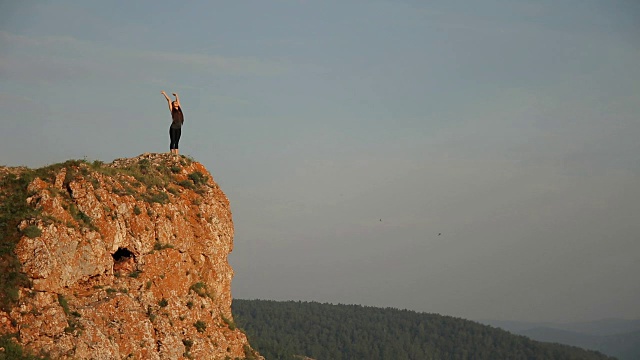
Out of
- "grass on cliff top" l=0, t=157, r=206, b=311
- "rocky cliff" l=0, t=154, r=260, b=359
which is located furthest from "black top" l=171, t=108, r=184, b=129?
"grass on cliff top" l=0, t=157, r=206, b=311

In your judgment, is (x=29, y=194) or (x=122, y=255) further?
(x=122, y=255)

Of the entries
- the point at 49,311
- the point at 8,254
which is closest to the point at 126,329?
the point at 49,311

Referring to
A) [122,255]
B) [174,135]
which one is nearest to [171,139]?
[174,135]

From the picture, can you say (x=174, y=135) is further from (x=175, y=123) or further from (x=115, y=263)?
(x=115, y=263)

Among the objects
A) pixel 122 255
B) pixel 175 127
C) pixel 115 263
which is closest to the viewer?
pixel 115 263

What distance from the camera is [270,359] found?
540ft

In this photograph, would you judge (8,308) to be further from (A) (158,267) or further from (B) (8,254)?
(A) (158,267)

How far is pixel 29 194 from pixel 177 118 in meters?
10.9

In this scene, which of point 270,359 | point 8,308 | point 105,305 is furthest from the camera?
point 270,359

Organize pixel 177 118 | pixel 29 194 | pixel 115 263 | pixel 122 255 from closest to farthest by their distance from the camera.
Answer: pixel 29 194 → pixel 115 263 → pixel 122 255 → pixel 177 118

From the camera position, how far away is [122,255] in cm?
3158

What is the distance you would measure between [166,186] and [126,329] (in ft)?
27.7

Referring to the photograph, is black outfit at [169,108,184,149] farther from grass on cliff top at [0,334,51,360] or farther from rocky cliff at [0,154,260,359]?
grass on cliff top at [0,334,51,360]

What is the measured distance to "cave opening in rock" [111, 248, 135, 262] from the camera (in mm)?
31453
